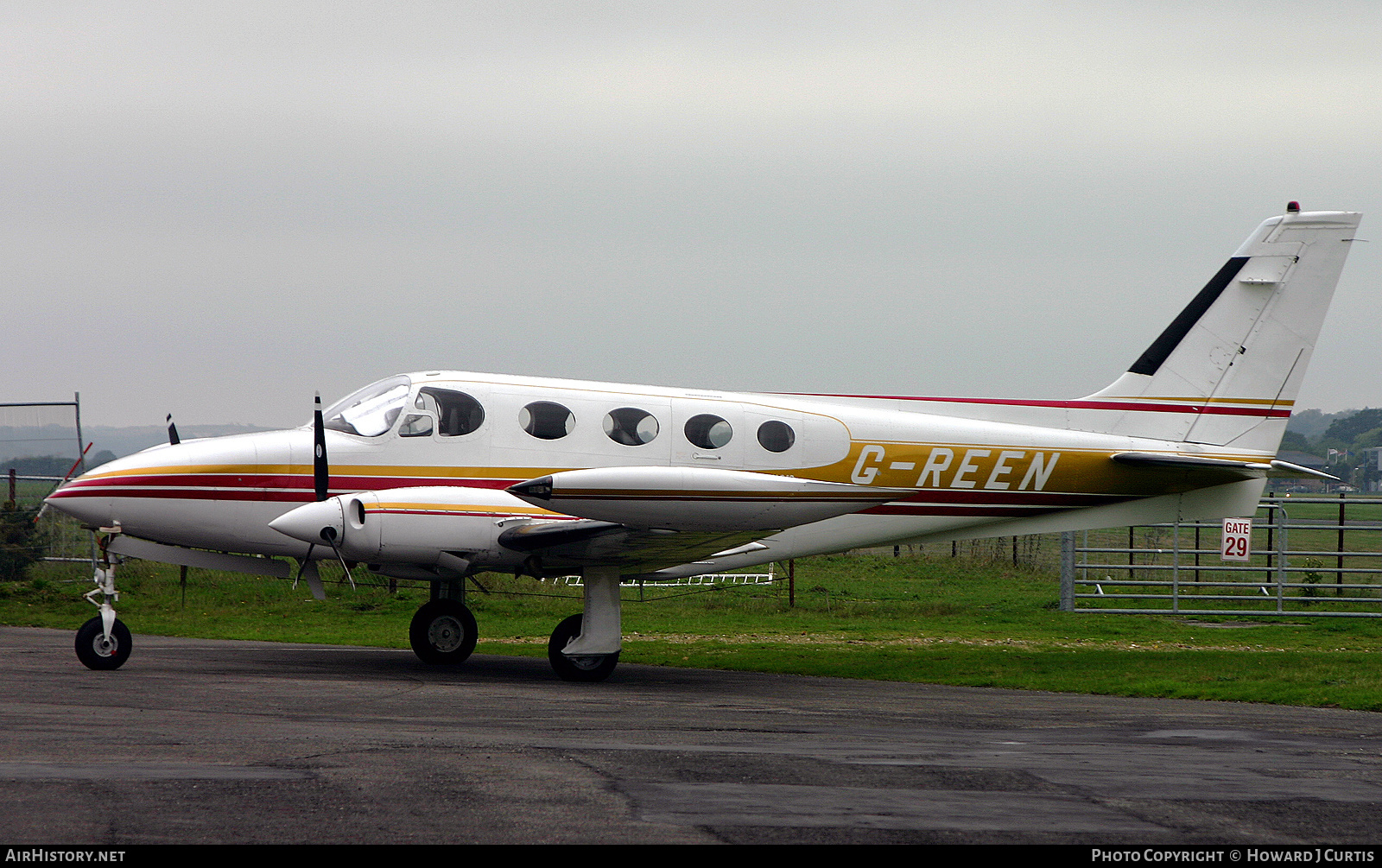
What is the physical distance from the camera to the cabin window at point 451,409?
45.2 ft

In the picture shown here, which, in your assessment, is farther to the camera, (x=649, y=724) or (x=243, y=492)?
(x=243, y=492)

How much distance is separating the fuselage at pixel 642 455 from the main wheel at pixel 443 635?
72.2 inches

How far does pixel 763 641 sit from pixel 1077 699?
20.2 feet

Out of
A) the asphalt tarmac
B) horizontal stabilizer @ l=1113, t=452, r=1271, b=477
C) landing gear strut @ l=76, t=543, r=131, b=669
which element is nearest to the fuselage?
horizontal stabilizer @ l=1113, t=452, r=1271, b=477

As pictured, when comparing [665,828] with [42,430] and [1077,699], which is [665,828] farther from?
[42,430]

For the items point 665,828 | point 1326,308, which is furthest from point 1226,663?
point 665,828

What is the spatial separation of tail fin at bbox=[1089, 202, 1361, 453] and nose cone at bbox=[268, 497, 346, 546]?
994cm

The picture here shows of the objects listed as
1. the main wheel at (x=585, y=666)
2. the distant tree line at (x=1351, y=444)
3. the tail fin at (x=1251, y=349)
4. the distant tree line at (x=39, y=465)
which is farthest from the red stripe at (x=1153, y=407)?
the distant tree line at (x=1351, y=444)

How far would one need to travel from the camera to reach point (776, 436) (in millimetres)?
14484

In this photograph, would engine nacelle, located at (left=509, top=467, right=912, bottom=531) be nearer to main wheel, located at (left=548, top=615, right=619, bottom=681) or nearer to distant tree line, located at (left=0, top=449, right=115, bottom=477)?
main wheel, located at (left=548, top=615, right=619, bottom=681)

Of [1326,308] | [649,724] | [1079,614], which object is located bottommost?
[1079,614]

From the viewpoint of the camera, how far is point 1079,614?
73.2 ft

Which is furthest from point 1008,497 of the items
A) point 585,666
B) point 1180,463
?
point 585,666

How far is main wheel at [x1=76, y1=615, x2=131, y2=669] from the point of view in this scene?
41.8ft
